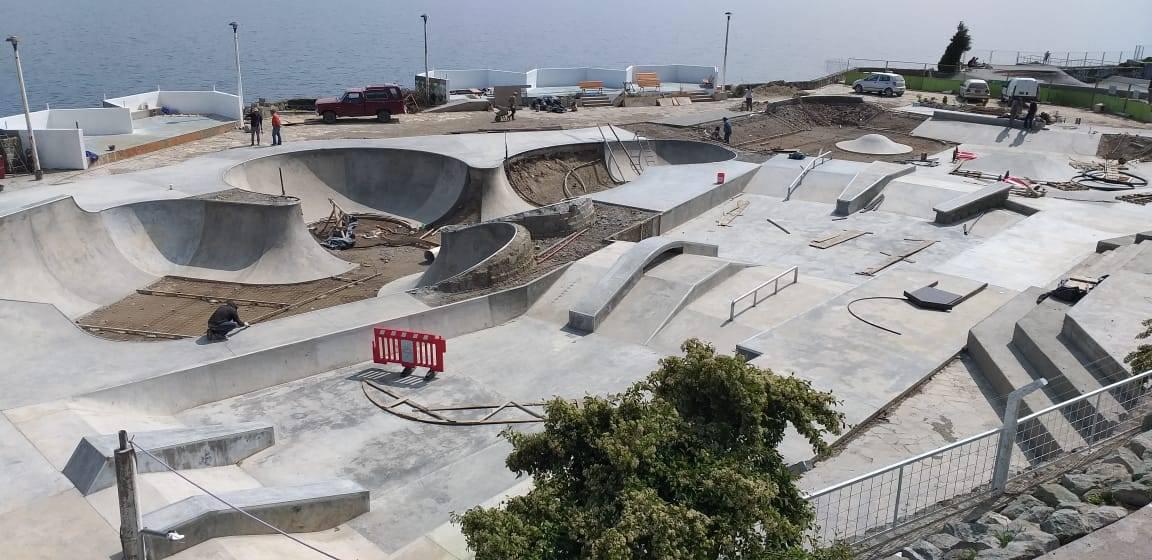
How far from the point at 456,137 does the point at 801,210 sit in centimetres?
1334

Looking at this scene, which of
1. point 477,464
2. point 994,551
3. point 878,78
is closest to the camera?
point 994,551

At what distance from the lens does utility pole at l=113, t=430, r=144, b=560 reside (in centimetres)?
672

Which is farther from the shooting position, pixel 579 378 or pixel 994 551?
pixel 579 378

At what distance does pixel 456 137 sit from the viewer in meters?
30.9

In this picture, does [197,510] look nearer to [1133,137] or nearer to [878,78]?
[1133,137]

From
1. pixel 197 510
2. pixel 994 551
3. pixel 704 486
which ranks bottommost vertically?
pixel 197 510

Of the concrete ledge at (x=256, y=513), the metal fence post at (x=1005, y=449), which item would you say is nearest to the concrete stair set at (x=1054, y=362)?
the metal fence post at (x=1005, y=449)

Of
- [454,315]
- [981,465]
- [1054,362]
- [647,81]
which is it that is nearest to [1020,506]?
[981,465]

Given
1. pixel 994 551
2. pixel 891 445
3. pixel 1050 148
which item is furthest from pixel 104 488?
pixel 1050 148

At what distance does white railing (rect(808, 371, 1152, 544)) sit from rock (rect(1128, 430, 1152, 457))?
0.43 meters

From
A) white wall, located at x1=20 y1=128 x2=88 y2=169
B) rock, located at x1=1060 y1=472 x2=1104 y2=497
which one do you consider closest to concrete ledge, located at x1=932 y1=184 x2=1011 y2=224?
rock, located at x1=1060 y1=472 x2=1104 y2=497

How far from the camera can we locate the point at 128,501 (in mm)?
7051

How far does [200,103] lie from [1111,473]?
35.1 meters

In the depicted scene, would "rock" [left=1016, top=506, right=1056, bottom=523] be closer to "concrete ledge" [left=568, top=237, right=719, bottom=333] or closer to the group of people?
"concrete ledge" [left=568, top=237, right=719, bottom=333]
